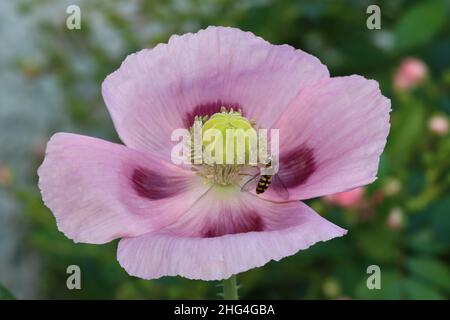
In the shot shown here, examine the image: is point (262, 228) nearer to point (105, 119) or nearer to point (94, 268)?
point (94, 268)

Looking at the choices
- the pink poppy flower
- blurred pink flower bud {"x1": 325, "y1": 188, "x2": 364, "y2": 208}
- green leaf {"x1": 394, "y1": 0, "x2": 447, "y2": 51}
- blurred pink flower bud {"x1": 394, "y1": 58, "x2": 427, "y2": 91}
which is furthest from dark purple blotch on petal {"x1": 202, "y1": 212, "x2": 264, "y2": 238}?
green leaf {"x1": 394, "y1": 0, "x2": 447, "y2": 51}

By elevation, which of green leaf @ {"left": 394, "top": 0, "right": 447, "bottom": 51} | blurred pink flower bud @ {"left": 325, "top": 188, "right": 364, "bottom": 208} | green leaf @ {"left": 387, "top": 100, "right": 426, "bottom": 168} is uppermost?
green leaf @ {"left": 394, "top": 0, "right": 447, "bottom": 51}

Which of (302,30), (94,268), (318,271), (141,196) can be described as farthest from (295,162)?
(302,30)

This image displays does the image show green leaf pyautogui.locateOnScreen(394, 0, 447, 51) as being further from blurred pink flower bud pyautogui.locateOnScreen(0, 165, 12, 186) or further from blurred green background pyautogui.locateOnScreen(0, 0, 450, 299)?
blurred pink flower bud pyautogui.locateOnScreen(0, 165, 12, 186)

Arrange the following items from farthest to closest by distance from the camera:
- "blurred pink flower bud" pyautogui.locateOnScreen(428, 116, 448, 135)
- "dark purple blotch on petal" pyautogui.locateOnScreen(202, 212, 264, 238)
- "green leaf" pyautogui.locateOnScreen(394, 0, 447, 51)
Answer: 1. "green leaf" pyautogui.locateOnScreen(394, 0, 447, 51)
2. "blurred pink flower bud" pyautogui.locateOnScreen(428, 116, 448, 135)
3. "dark purple blotch on petal" pyautogui.locateOnScreen(202, 212, 264, 238)

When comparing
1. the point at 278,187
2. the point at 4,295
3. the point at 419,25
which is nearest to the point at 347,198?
the point at 278,187

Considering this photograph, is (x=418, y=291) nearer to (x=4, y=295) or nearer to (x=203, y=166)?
(x=203, y=166)
